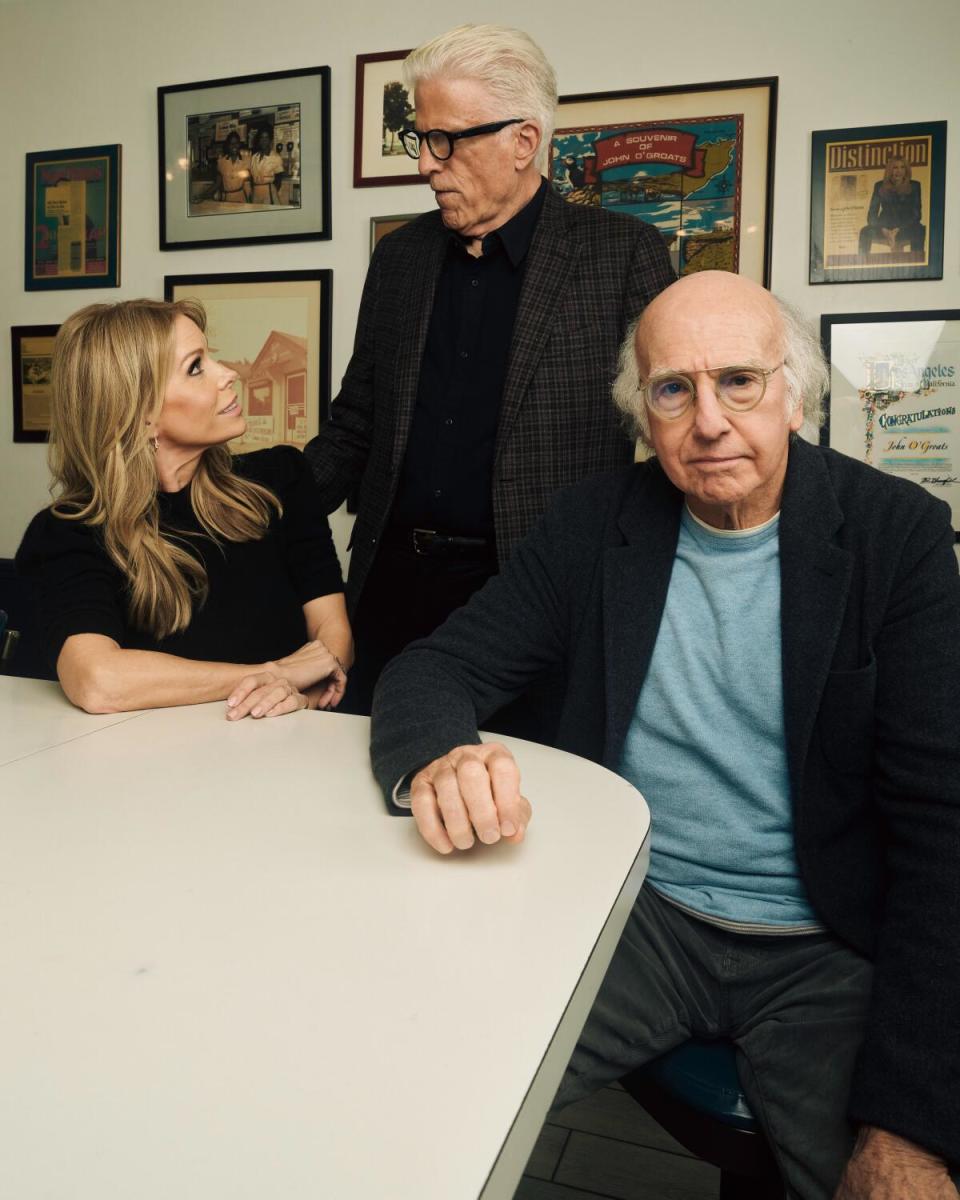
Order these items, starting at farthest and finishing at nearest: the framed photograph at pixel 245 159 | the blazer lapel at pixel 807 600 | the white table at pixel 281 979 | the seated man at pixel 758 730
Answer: the framed photograph at pixel 245 159 < the blazer lapel at pixel 807 600 < the seated man at pixel 758 730 < the white table at pixel 281 979

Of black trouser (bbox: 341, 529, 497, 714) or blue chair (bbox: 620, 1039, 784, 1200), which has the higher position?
black trouser (bbox: 341, 529, 497, 714)

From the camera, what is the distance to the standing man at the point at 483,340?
1.86m

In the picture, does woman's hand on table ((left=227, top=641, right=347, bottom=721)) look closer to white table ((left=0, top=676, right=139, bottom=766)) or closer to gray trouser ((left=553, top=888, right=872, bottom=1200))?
white table ((left=0, top=676, right=139, bottom=766))

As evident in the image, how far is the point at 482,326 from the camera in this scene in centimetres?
204

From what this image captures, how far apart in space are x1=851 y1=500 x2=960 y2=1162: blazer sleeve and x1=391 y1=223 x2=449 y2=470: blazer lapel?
1.10m

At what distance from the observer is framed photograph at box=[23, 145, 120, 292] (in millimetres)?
3334

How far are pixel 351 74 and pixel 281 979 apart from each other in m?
2.98

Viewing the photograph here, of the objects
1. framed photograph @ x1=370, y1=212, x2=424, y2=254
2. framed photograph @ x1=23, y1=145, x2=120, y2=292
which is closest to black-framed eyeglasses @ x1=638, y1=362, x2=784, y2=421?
framed photograph @ x1=370, y1=212, x2=424, y2=254

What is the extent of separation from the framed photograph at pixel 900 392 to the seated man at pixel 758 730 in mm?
1388

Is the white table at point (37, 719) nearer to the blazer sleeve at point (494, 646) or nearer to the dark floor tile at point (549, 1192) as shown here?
the blazer sleeve at point (494, 646)

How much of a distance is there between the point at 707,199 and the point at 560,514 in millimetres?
1628

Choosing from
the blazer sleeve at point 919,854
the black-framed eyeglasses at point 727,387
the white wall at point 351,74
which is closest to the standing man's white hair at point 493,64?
the black-framed eyeglasses at point 727,387

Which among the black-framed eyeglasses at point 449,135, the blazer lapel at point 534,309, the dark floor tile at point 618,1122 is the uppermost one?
the black-framed eyeglasses at point 449,135

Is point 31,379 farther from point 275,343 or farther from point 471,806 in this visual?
point 471,806
